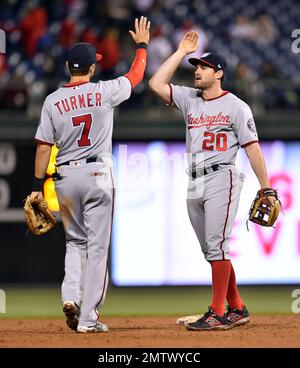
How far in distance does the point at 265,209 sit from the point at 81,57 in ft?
5.99

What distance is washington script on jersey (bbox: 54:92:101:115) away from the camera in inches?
283

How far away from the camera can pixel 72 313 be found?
709 centimetres

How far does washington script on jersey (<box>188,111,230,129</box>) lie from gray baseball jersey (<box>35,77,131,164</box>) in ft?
2.21

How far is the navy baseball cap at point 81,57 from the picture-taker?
23.5 ft

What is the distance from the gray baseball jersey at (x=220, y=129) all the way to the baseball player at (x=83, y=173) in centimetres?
67

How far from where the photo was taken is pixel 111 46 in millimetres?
13773

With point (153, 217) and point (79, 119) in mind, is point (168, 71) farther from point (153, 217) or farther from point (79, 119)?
point (153, 217)

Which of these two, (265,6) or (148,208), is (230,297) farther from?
(265,6)

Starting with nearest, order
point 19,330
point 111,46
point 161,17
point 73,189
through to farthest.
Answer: point 73,189 → point 19,330 → point 111,46 → point 161,17

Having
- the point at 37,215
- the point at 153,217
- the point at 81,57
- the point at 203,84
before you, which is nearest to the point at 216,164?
the point at 203,84

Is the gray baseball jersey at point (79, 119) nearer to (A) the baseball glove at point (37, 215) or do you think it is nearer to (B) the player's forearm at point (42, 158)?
(B) the player's forearm at point (42, 158)
